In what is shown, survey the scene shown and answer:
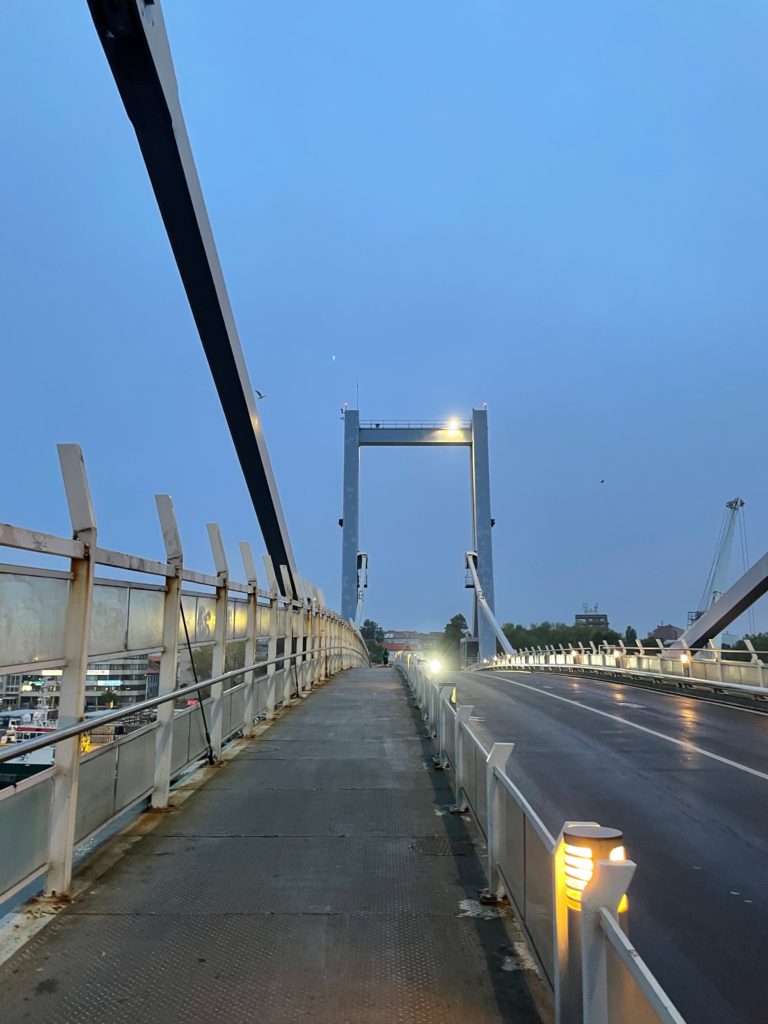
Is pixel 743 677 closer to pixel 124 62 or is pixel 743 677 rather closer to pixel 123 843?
pixel 123 843

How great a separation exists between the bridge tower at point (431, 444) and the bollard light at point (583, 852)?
59.3 meters

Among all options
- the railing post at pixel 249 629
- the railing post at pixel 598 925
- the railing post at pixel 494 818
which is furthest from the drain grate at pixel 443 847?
the railing post at pixel 249 629

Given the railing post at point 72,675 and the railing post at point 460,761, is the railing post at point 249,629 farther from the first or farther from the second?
the railing post at point 72,675

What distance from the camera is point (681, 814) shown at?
21.7ft

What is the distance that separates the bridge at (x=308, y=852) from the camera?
10.1ft

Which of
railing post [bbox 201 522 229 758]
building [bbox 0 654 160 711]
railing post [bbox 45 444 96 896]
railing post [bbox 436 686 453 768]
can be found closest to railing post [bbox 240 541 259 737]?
railing post [bbox 201 522 229 758]

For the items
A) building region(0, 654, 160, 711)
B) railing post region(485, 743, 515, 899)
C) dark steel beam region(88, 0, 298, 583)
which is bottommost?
railing post region(485, 743, 515, 899)

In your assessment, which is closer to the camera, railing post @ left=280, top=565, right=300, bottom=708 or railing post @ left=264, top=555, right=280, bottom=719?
railing post @ left=264, top=555, right=280, bottom=719

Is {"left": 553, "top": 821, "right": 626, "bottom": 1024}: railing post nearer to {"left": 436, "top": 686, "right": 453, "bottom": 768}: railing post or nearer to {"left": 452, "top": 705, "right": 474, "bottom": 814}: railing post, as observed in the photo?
{"left": 452, "top": 705, "right": 474, "bottom": 814}: railing post

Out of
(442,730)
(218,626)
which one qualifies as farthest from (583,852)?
(218,626)

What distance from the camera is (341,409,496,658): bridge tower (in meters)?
64.1

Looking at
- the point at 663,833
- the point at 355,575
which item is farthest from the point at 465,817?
the point at 355,575

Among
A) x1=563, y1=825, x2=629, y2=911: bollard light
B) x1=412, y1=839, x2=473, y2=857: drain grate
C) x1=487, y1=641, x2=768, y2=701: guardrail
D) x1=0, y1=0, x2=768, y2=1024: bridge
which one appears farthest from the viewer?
x1=487, y1=641, x2=768, y2=701: guardrail

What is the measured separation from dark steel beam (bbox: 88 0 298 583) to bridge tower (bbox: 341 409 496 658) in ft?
118
